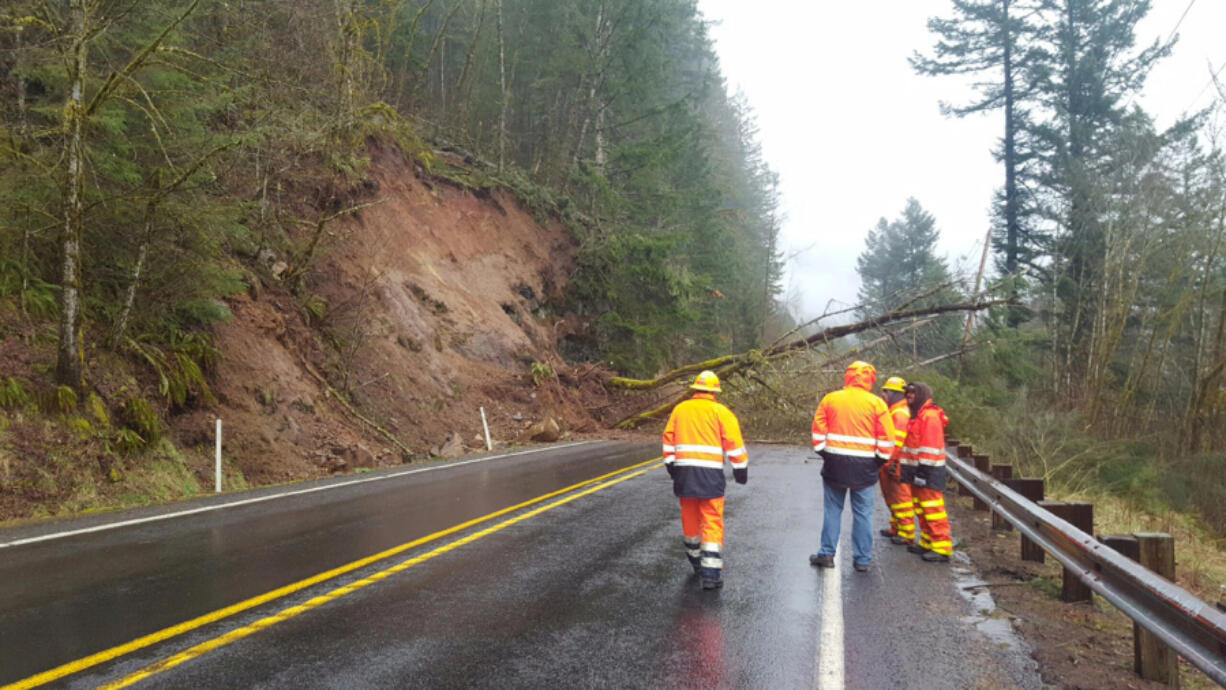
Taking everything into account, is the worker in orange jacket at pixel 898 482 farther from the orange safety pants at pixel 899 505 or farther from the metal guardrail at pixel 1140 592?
the metal guardrail at pixel 1140 592

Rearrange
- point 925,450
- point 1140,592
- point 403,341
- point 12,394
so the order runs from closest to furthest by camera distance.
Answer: point 1140,592 → point 925,450 → point 12,394 → point 403,341

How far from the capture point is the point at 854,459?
22.6 ft

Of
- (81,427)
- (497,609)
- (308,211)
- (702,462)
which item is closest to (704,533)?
(702,462)

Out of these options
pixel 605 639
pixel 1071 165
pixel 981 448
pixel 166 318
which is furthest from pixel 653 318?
pixel 605 639

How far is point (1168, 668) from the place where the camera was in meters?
4.17

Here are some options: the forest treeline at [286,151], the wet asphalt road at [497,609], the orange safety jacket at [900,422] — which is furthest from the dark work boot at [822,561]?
the forest treeline at [286,151]

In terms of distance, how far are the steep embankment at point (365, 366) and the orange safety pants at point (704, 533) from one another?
774 centimetres

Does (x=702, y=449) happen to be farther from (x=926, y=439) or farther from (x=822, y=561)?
(x=926, y=439)

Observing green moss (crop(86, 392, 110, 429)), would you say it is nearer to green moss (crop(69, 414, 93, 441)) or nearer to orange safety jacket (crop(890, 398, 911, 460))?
green moss (crop(69, 414, 93, 441))

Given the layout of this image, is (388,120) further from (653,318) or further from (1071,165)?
(1071,165)

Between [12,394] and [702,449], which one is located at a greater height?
[12,394]

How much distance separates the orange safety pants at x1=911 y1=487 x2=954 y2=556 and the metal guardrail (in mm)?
739

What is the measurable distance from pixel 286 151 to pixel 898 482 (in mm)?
15321

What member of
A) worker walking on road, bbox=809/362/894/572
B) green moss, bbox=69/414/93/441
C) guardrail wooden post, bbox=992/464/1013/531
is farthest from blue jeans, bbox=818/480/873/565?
green moss, bbox=69/414/93/441
